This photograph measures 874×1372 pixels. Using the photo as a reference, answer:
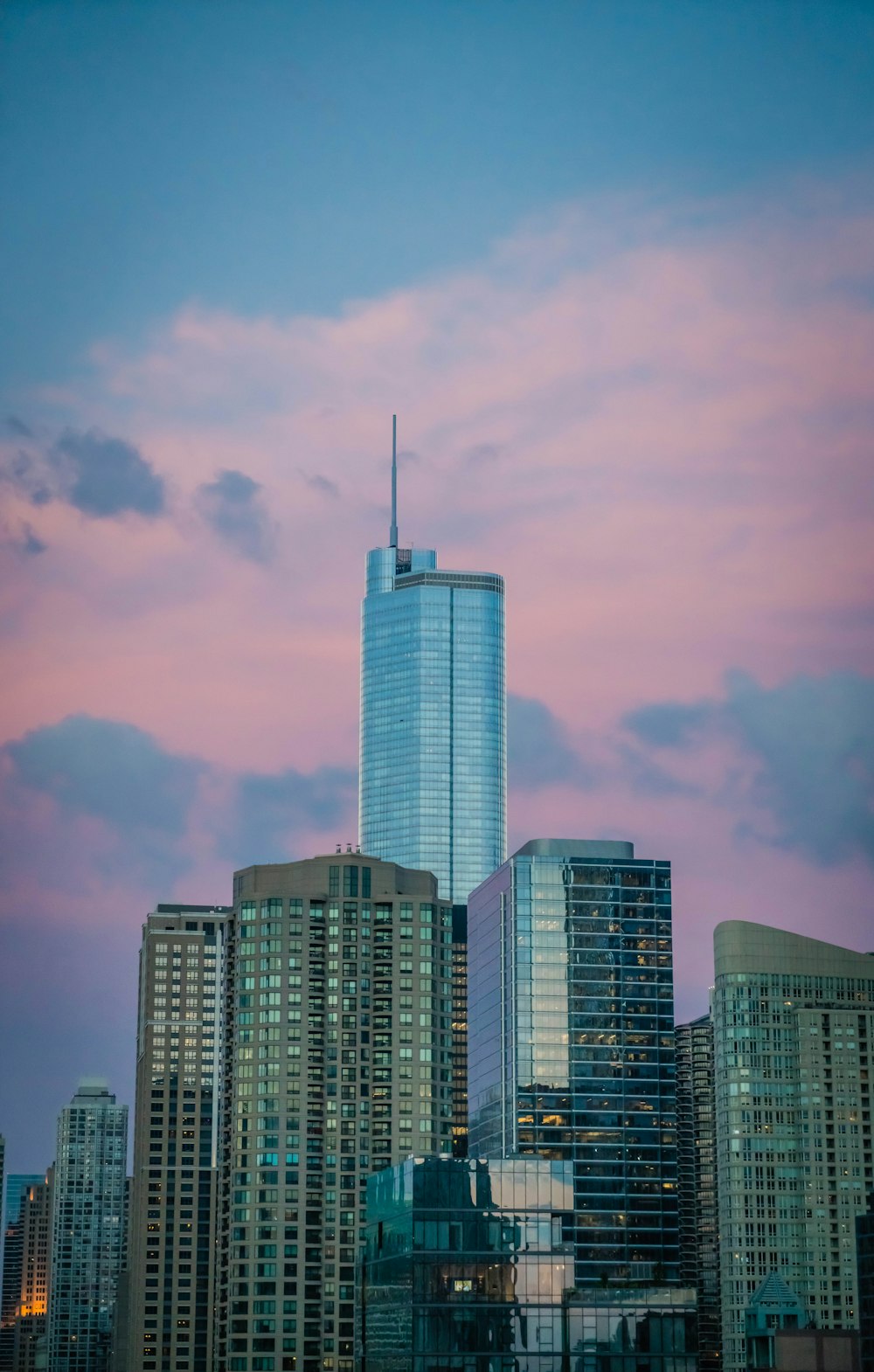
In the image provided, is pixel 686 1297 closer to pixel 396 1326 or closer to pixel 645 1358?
pixel 645 1358

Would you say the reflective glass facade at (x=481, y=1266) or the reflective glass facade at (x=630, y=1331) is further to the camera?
the reflective glass facade at (x=630, y=1331)

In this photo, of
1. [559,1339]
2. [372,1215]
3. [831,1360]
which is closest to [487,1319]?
[559,1339]

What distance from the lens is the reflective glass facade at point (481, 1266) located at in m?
168

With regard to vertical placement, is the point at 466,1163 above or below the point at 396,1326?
above

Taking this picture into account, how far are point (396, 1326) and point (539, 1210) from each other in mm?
13721

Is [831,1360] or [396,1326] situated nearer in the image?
[396,1326]

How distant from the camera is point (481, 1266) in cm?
16975

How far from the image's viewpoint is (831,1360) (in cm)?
19662

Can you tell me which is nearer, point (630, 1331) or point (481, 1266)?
point (630, 1331)

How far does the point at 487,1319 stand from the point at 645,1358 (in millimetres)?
11469

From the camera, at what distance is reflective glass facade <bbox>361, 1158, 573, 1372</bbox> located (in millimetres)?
167625

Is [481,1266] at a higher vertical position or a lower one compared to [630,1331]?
higher

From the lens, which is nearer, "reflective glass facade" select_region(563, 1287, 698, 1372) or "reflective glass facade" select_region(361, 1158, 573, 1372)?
"reflective glass facade" select_region(361, 1158, 573, 1372)

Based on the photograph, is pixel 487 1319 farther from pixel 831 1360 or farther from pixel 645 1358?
pixel 831 1360
